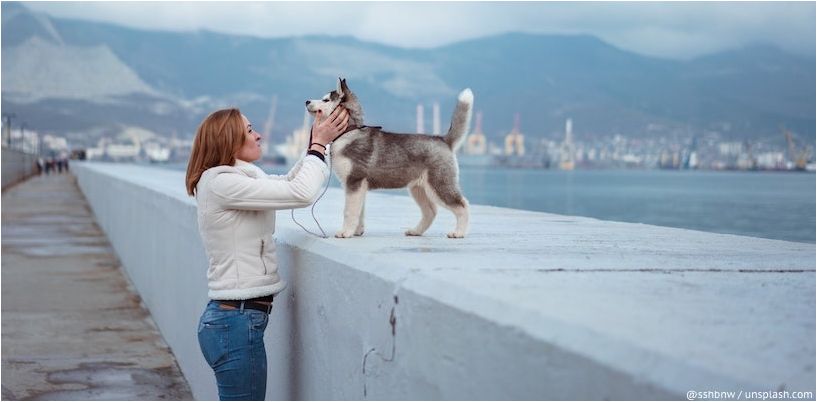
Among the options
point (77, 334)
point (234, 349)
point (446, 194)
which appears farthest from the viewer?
point (77, 334)

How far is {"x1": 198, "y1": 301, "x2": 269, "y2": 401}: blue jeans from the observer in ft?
14.8

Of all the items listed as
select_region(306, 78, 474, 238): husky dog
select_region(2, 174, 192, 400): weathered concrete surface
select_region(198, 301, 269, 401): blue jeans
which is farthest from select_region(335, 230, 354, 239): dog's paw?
select_region(2, 174, 192, 400): weathered concrete surface

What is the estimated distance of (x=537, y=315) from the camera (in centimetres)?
286

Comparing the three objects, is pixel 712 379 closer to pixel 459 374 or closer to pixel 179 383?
pixel 459 374

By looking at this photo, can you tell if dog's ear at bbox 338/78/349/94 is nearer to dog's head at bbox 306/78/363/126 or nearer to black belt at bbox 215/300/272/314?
dog's head at bbox 306/78/363/126

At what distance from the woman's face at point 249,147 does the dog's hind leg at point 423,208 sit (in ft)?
3.09

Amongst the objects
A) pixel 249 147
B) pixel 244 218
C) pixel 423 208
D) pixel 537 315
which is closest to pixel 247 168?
pixel 249 147

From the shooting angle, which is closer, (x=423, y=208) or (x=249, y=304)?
(x=249, y=304)

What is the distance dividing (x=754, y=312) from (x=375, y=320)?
1253 millimetres

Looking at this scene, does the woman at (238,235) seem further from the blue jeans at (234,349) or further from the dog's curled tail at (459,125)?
the dog's curled tail at (459,125)

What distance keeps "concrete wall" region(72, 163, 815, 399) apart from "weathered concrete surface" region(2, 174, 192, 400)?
1.70m

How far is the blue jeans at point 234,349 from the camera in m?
4.52

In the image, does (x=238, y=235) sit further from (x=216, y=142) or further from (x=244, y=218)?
(x=216, y=142)

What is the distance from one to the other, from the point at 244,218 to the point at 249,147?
1.00ft
